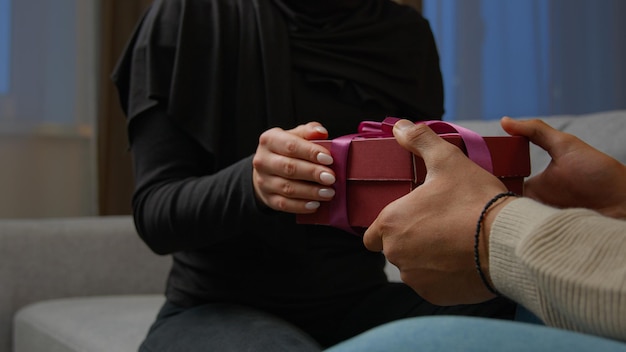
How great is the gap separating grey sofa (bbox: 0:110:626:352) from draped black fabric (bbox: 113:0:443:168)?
1.33 feet

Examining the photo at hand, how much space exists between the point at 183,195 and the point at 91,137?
1.70m

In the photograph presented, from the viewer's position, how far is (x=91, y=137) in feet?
8.41

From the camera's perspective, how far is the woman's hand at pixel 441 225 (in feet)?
2.07

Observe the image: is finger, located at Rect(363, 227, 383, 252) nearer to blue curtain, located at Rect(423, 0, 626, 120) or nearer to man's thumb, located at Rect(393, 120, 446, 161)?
man's thumb, located at Rect(393, 120, 446, 161)

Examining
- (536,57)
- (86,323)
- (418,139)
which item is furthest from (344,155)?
(536,57)

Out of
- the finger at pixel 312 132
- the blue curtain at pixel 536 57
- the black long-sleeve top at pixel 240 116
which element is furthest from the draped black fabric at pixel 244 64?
the blue curtain at pixel 536 57

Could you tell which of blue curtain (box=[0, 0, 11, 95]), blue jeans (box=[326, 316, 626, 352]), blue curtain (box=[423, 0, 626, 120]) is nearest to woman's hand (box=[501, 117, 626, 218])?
blue jeans (box=[326, 316, 626, 352])

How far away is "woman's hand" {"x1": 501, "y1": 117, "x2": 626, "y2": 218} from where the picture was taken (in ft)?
2.76

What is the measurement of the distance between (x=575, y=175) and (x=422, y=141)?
0.27 metres

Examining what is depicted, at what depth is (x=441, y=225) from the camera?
2.10 feet

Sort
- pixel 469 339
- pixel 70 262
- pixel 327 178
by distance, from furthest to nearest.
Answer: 1. pixel 70 262
2. pixel 327 178
3. pixel 469 339

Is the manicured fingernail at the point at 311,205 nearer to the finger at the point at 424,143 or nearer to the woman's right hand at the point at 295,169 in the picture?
the woman's right hand at the point at 295,169

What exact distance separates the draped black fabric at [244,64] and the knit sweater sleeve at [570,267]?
585mm

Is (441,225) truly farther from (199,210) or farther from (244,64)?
(244,64)
